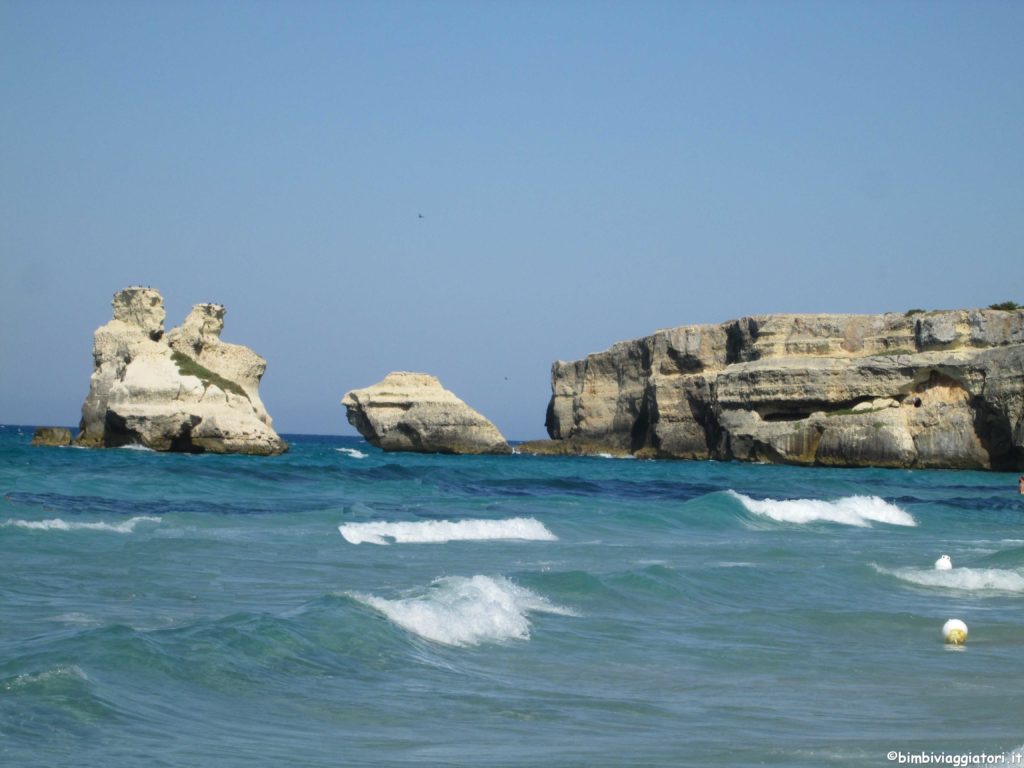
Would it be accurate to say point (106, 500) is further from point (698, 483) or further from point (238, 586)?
point (698, 483)

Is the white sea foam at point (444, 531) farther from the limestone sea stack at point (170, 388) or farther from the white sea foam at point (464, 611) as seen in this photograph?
the limestone sea stack at point (170, 388)

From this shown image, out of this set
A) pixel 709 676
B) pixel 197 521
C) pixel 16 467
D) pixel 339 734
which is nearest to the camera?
pixel 339 734

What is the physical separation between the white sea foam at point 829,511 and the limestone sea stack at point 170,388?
27.8m

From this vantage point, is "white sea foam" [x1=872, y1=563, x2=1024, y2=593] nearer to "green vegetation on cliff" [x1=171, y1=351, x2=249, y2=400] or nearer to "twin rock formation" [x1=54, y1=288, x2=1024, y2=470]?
"twin rock formation" [x1=54, y1=288, x2=1024, y2=470]

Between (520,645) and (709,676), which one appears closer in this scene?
(709,676)

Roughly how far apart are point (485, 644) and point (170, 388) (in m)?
42.4

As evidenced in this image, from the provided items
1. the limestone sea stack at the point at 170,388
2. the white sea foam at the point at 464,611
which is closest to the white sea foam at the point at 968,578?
the white sea foam at the point at 464,611

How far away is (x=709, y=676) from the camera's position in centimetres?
956

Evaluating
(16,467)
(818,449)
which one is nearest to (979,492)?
(818,449)

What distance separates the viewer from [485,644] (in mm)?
10656

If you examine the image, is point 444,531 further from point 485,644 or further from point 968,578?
point 485,644

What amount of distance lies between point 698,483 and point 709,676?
31.4 meters

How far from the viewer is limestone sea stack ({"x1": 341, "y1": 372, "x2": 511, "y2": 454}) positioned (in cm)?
7112

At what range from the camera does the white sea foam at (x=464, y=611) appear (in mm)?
10875
